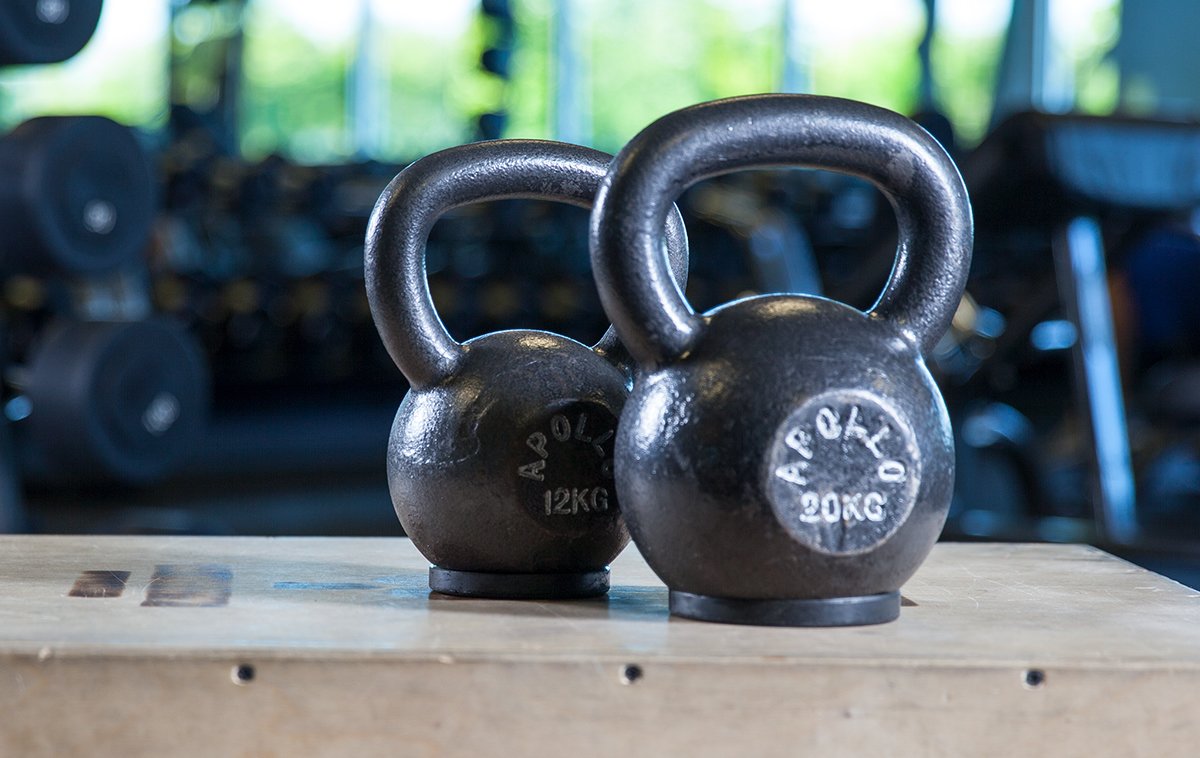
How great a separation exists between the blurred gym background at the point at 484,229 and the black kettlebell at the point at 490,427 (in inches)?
67.0

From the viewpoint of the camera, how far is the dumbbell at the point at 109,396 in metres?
2.87

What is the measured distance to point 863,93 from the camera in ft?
22.6

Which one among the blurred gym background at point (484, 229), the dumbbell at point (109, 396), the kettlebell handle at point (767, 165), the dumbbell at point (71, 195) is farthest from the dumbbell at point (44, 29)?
the kettlebell handle at point (767, 165)

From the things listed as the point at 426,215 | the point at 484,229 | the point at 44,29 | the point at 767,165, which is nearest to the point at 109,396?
the point at 44,29

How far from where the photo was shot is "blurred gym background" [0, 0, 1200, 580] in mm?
2521

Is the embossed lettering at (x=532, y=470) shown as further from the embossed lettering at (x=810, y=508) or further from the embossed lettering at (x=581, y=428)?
the embossed lettering at (x=810, y=508)

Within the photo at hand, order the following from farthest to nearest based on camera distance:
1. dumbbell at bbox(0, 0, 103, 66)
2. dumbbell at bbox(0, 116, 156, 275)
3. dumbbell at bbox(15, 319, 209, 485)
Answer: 1. dumbbell at bbox(15, 319, 209, 485)
2. dumbbell at bbox(0, 116, 156, 275)
3. dumbbell at bbox(0, 0, 103, 66)

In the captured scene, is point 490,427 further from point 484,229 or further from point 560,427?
point 484,229

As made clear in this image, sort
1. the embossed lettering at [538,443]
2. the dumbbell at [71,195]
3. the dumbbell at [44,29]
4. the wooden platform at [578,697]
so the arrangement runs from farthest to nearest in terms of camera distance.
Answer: the dumbbell at [71,195] < the dumbbell at [44,29] < the embossed lettering at [538,443] < the wooden platform at [578,697]

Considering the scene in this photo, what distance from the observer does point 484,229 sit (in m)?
5.54

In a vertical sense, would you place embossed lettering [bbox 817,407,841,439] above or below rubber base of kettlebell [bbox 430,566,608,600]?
above

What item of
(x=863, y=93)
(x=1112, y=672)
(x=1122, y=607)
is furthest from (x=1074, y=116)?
(x=863, y=93)

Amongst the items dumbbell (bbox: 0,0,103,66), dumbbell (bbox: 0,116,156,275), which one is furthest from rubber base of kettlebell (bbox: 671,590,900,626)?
dumbbell (bbox: 0,116,156,275)

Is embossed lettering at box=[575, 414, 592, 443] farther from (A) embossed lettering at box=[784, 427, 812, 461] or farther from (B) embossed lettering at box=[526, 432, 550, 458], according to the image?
(A) embossed lettering at box=[784, 427, 812, 461]
